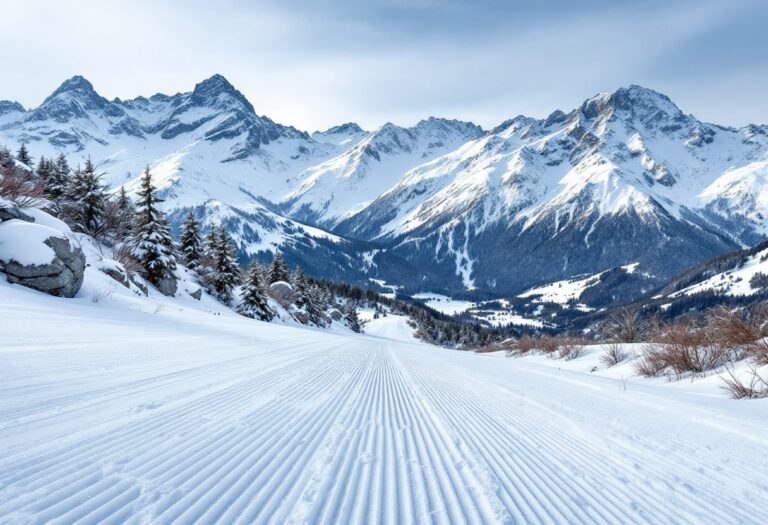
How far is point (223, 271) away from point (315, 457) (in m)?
35.0

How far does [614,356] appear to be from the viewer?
11109mm

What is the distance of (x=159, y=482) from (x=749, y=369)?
851 centimetres

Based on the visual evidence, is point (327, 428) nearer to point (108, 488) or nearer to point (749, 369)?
point (108, 488)

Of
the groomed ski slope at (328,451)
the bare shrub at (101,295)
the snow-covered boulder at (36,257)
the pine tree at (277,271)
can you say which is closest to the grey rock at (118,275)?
the bare shrub at (101,295)

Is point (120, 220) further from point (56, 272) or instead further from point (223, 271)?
point (56, 272)

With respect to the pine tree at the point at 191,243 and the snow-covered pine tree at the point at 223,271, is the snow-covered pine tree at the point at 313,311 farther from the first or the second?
the pine tree at the point at 191,243

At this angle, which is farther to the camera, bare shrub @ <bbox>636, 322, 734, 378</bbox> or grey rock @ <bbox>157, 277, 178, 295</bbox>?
grey rock @ <bbox>157, 277, 178, 295</bbox>

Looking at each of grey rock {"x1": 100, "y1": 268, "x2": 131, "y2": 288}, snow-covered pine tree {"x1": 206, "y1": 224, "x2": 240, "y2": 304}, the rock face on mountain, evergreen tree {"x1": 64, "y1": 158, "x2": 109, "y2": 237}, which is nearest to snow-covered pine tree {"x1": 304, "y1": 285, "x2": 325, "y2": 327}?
snow-covered pine tree {"x1": 206, "y1": 224, "x2": 240, "y2": 304}

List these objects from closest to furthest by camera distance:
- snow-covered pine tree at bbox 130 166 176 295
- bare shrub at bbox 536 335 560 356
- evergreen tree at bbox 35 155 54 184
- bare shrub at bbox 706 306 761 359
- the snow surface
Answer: bare shrub at bbox 706 306 761 359 < the snow surface < bare shrub at bbox 536 335 560 356 < snow-covered pine tree at bbox 130 166 176 295 < evergreen tree at bbox 35 155 54 184

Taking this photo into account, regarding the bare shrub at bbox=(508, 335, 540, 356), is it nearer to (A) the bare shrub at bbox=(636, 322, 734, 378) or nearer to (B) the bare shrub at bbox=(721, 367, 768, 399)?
(A) the bare shrub at bbox=(636, 322, 734, 378)

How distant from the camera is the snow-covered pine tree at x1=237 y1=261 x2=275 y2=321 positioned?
109 ft

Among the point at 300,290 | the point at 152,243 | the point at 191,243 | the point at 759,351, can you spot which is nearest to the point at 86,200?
the point at 152,243

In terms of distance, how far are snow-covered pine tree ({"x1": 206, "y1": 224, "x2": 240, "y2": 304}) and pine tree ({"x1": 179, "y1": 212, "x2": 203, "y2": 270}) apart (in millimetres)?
1993

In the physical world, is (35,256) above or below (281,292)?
above
